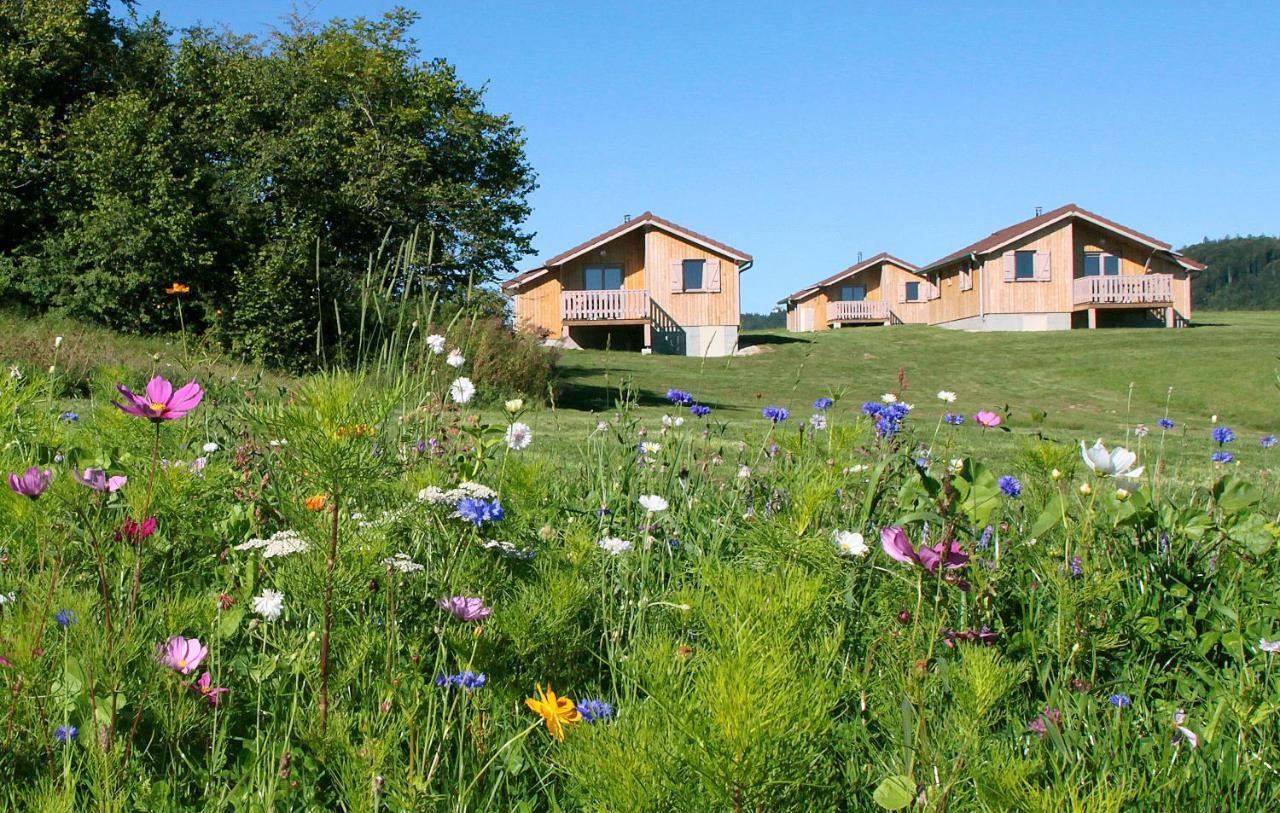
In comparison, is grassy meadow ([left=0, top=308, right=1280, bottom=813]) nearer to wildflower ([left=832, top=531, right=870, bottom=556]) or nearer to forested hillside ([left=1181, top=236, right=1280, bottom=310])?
wildflower ([left=832, top=531, right=870, bottom=556])

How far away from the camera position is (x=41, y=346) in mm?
12031

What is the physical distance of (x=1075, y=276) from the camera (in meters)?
40.2

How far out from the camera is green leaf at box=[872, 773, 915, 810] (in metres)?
1.12

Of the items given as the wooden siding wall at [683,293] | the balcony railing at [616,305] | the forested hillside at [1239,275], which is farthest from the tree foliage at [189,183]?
the forested hillside at [1239,275]

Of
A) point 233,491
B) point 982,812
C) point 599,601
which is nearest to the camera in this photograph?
point 982,812

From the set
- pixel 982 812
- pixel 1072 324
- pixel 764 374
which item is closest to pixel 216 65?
pixel 764 374

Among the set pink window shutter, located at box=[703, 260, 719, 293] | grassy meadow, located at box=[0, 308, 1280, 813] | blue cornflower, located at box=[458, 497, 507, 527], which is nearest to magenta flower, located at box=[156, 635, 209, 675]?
grassy meadow, located at box=[0, 308, 1280, 813]

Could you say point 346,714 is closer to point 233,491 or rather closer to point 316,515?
point 316,515

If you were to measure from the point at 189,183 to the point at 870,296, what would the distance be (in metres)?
41.7

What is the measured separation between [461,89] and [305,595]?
3055cm

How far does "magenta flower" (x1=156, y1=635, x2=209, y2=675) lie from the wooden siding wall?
35.1 m

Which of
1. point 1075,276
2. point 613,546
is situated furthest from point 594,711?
point 1075,276

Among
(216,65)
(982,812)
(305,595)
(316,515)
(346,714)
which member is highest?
(216,65)

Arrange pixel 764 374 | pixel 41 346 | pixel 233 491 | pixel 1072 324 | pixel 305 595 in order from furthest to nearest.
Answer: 1. pixel 1072 324
2. pixel 764 374
3. pixel 41 346
4. pixel 233 491
5. pixel 305 595
